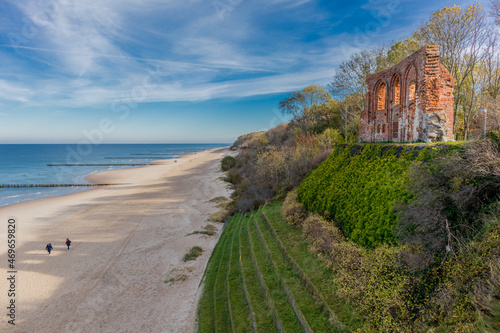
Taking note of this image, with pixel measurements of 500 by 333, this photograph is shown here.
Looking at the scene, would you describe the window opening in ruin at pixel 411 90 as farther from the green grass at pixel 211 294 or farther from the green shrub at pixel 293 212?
the green grass at pixel 211 294

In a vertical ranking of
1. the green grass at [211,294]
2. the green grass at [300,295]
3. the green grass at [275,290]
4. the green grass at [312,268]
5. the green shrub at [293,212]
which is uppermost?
the green shrub at [293,212]

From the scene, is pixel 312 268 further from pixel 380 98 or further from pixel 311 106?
pixel 311 106

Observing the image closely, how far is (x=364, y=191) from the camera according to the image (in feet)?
39.2

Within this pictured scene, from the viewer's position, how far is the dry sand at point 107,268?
36.5 ft

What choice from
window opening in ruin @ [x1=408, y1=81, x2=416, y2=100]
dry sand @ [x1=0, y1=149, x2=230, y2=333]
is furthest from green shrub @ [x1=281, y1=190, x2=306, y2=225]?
window opening in ruin @ [x1=408, y1=81, x2=416, y2=100]

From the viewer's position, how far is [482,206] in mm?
6879

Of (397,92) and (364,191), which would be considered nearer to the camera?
(364,191)

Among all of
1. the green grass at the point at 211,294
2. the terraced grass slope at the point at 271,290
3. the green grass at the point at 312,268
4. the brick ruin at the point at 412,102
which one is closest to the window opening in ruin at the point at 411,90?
the brick ruin at the point at 412,102

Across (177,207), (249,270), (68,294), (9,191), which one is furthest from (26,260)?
(9,191)

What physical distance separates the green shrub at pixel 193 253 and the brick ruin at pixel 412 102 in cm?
1540

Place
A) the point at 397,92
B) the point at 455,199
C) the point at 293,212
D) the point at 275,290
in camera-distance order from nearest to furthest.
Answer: the point at 455,199, the point at 275,290, the point at 293,212, the point at 397,92

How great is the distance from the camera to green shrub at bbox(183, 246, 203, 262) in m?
16.1

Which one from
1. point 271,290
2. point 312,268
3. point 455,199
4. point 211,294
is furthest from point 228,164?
point 455,199

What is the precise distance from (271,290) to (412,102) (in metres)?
15.2
